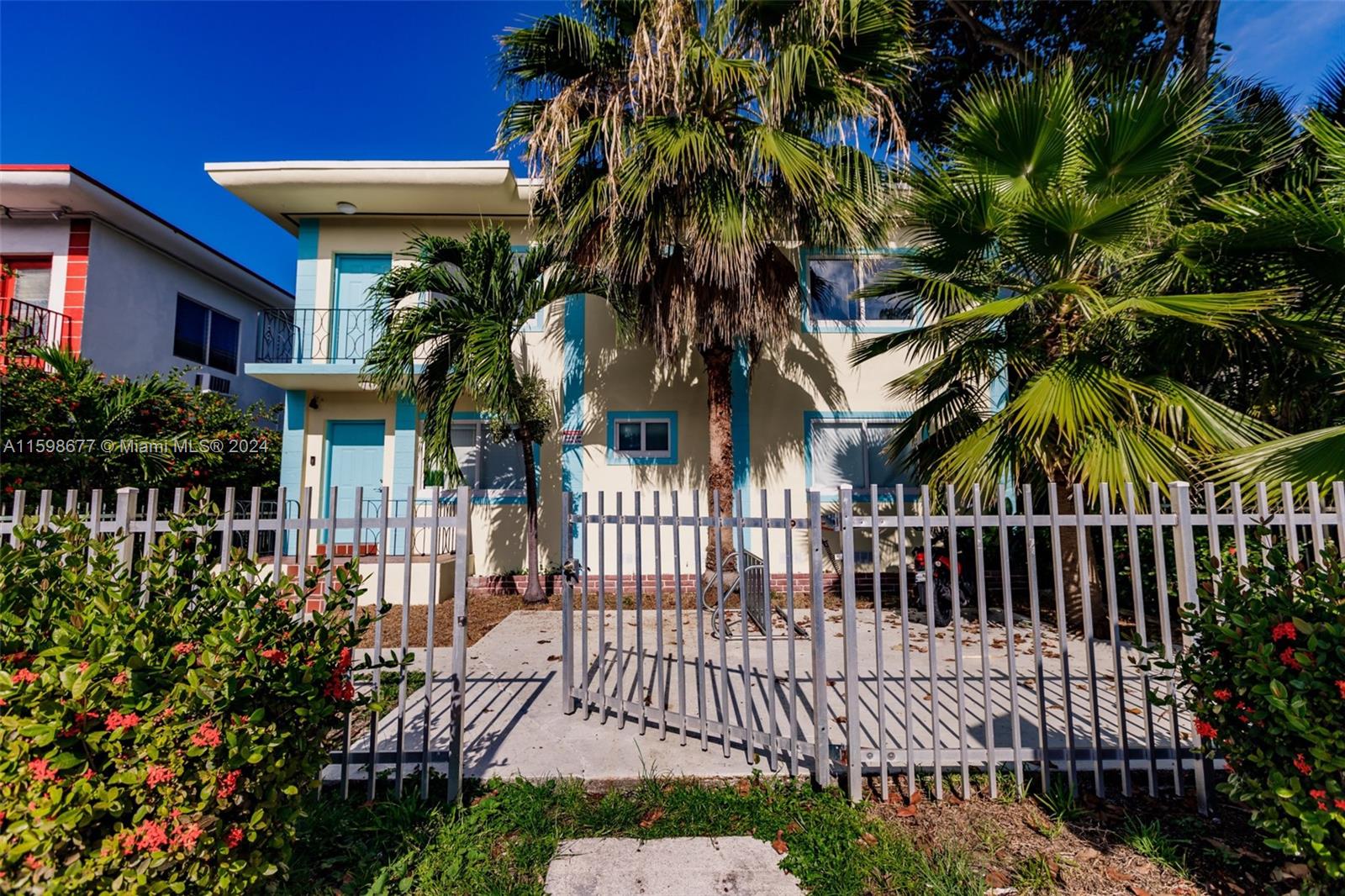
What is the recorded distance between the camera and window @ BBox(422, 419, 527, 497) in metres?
10.3

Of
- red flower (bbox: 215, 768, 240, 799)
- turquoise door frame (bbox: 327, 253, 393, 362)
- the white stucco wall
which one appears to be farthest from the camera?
the white stucco wall

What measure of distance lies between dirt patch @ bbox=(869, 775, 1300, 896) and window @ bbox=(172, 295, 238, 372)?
1661 cm

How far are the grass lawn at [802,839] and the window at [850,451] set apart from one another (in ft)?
23.7

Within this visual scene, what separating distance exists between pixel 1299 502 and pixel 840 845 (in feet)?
13.7

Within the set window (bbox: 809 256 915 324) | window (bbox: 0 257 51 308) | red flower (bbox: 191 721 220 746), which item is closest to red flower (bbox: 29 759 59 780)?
red flower (bbox: 191 721 220 746)

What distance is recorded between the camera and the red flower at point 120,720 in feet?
5.65

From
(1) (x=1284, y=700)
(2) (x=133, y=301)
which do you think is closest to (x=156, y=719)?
(1) (x=1284, y=700)

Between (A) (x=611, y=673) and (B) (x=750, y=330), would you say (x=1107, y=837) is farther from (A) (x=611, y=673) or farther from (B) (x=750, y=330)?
(B) (x=750, y=330)

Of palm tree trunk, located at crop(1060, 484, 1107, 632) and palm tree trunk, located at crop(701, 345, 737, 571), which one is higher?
palm tree trunk, located at crop(701, 345, 737, 571)

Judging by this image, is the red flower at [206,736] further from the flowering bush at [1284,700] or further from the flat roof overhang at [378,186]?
the flat roof overhang at [378,186]

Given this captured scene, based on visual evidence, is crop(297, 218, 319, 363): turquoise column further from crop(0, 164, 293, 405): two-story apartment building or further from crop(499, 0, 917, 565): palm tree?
crop(499, 0, 917, 565): palm tree

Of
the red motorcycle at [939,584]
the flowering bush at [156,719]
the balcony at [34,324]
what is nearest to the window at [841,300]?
the red motorcycle at [939,584]

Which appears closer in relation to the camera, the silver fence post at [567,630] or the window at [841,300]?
the silver fence post at [567,630]

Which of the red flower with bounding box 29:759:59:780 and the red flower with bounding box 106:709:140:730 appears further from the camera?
the red flower with bounding box 106:709:140:730
